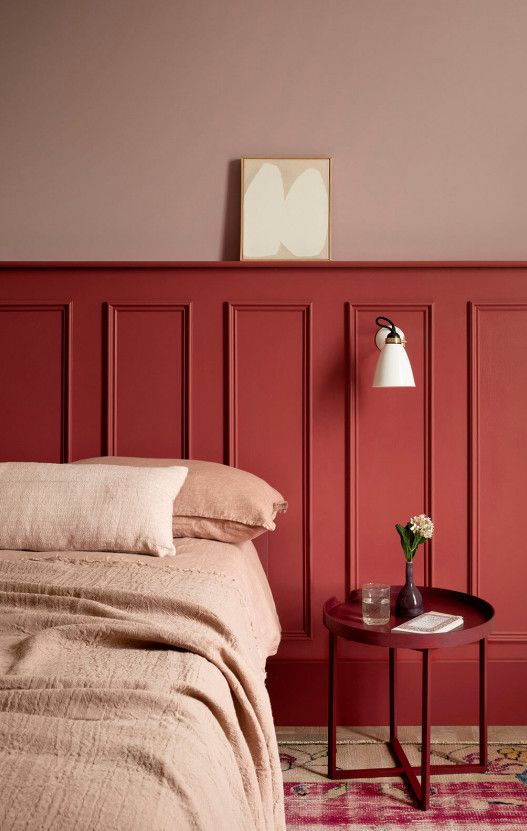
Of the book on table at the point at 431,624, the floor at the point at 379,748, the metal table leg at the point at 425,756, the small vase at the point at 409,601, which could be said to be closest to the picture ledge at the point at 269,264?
the small vase at the point at 409,601

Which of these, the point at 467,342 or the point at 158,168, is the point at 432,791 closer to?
the point at 467,342

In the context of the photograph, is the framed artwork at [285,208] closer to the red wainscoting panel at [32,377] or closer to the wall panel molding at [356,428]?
the wall panel molding at [356,428]

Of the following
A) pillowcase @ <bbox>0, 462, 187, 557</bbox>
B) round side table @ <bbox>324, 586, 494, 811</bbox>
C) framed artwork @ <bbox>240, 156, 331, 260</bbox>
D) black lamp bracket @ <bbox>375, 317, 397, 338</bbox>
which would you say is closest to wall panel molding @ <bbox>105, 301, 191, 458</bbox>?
framed artwork @ <bbox>240, 156, 331, 260</bbox>

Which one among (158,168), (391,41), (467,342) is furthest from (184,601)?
(391,41)

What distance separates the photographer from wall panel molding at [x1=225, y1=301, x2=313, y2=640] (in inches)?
111

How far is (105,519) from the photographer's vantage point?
6.99 feet

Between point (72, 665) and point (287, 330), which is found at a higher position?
point (287, 330)

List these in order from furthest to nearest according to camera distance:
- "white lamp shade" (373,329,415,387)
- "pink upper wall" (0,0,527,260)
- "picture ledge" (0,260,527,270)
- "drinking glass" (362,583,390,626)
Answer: "pink upper wall" (0,0,527,260)
"picture ledge" (0,260,527,270)
"white lamp shade" (373,329,415,387)
"drinking glass" (362,583,390,626)

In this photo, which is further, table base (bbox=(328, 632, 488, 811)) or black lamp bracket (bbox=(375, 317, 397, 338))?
black lamp bracket (bbox=(375, 317, 397, 338))

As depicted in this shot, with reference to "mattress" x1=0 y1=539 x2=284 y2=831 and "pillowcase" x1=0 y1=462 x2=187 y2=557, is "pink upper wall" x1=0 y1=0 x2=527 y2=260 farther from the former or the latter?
"mattress" x1=0 y1=539 x2=284 y2=831

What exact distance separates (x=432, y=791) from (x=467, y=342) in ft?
4.98

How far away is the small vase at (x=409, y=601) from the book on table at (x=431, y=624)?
0.03m

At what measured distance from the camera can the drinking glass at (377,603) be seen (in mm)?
2242

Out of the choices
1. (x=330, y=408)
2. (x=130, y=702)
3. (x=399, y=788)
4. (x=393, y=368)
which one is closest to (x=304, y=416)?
(x=330, y=408)
